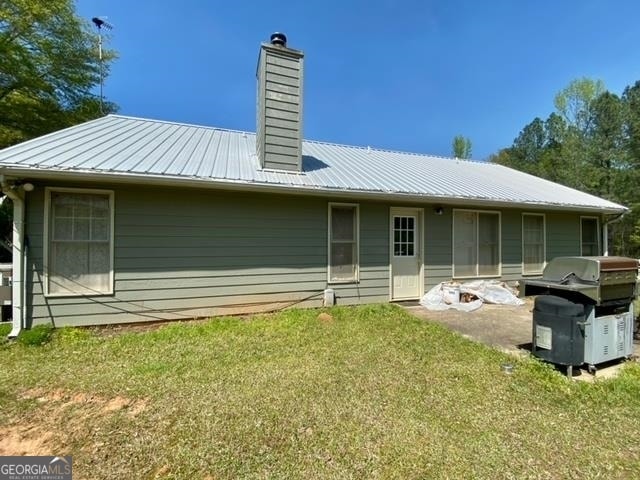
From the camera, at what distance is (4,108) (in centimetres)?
1252

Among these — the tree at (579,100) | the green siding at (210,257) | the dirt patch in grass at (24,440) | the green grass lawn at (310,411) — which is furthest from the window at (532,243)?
the tree at (579,100)

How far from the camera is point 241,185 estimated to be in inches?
224

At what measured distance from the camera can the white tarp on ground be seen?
23.3ft

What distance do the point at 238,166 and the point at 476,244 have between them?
242 inches

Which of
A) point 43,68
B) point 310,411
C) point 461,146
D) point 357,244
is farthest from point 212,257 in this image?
point 461,146

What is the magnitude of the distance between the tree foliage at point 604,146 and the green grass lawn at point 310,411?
2294 cm

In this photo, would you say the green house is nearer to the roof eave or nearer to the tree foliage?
the roof eave

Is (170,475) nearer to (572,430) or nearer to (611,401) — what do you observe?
(572,430)

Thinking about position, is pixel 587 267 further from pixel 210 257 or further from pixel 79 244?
pixel 79 244

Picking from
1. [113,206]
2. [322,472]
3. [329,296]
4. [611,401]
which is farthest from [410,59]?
[322,472]

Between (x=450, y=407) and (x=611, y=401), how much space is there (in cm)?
163

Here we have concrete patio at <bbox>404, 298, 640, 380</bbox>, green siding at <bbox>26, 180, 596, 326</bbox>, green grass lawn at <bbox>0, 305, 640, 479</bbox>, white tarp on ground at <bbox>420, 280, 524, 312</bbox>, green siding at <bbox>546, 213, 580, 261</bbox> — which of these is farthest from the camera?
green siding at <bbox>546, 213, 580, 261</bbox>

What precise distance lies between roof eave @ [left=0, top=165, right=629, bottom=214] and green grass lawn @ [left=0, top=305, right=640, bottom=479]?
2.38 metres

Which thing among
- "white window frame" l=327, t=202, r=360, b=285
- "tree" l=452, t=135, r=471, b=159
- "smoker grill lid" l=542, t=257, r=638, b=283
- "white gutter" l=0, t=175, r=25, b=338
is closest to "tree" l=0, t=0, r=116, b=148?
"white gutter" l=0, t=175, r=25, b=338
